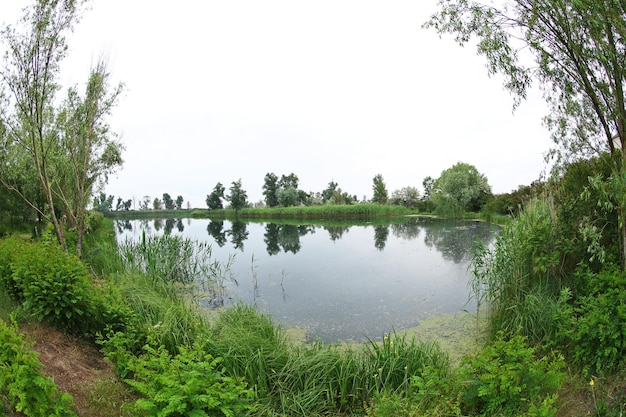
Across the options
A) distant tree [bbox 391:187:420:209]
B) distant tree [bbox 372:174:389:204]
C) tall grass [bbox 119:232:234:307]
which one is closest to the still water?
tall grass [bbox 119:232:234:307]

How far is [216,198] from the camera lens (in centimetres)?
7138

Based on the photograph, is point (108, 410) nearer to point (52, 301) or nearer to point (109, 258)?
point (52, 301)

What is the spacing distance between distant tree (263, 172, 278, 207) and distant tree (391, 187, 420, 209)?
2117 cm

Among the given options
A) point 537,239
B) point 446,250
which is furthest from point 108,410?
point 446,250

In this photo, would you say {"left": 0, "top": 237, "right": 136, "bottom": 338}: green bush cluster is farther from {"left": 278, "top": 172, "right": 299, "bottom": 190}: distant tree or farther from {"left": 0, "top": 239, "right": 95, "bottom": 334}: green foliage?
{"left": 278, "top": 172, "right": 299, "bottom": 190}: distant tree

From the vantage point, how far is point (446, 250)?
1529 cm

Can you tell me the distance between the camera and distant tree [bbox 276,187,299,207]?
5634cm

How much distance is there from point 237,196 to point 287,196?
35.1ft

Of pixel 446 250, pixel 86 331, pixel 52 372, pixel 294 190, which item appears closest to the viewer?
pixel 52 372

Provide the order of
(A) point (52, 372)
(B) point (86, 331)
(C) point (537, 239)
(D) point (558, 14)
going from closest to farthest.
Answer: (A) point (52, 372)
(D) point (558, 14)
(B) point (86, 331)
(C) point (537, 239)

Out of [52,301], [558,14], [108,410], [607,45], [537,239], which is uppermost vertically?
[558,14]

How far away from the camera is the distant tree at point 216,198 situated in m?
71.4

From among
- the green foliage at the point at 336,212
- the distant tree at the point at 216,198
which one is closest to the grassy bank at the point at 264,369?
the green foliage at the point at 336,212

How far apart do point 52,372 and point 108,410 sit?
0.73 meters
